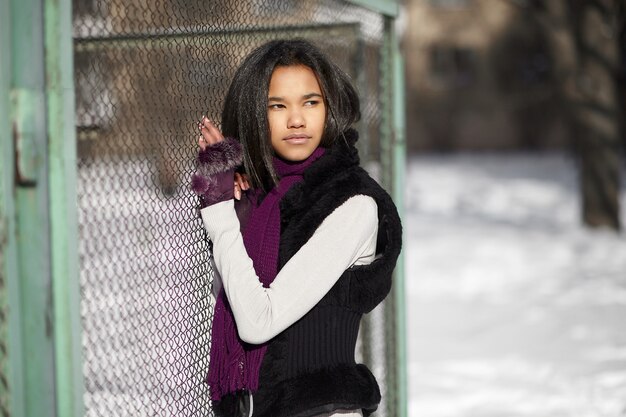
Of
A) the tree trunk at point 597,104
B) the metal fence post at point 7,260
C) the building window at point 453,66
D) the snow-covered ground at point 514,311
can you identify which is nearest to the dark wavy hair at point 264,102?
the metal fence post at point 7,260

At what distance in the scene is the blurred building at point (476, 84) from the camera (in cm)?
3050

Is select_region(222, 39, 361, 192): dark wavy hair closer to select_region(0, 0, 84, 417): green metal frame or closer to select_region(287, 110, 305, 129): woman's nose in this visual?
select_region(287, 110, 305, 129): woman's nose

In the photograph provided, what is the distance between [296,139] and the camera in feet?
7.18

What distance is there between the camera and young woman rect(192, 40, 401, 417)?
6.59 feet

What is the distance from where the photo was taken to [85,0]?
3521mm

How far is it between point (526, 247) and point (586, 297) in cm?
263

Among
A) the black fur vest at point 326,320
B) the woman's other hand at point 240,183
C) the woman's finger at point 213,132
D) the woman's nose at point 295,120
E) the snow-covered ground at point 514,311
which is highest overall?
the woman's nose at point 295,120

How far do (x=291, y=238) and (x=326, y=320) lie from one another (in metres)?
0.21

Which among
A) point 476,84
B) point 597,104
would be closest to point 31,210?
point 597,104

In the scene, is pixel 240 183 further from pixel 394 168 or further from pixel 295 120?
pixel 394 168

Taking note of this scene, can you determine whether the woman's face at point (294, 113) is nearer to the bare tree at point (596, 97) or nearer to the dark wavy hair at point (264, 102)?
the dark wavy hair at point (264, 102)

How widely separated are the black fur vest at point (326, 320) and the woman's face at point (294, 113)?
0.21ft

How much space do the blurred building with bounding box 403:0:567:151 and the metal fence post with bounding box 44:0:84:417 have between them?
29184mm

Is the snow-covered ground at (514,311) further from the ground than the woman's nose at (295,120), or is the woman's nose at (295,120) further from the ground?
the woman's nose at (295,120)
